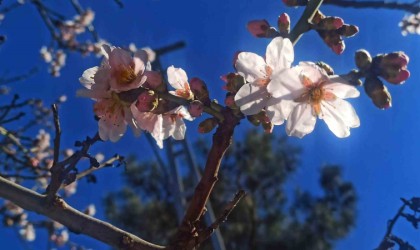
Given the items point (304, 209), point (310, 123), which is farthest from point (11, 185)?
point (304, 209)

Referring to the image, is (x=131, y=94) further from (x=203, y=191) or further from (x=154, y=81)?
(x=203, y=191)

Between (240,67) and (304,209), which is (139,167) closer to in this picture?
(304,209)

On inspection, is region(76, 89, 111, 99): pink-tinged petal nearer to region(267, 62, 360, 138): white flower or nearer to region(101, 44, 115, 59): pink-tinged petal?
region(101, 44, 115, 59): pink-tinged petal

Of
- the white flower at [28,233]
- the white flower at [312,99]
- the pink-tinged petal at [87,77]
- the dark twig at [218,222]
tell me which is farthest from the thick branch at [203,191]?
the white flower at [28,233]

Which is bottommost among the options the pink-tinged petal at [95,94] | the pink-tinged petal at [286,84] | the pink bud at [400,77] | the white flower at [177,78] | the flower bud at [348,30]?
the pink bud at [400,77]

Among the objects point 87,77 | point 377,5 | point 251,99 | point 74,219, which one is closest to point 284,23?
point 251,99

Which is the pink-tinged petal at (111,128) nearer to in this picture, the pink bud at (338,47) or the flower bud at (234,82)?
the flower bud at (234,82)
